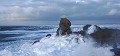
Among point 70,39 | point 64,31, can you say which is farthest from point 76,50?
point 64,31

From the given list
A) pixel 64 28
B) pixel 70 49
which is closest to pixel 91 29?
pixel 64 28

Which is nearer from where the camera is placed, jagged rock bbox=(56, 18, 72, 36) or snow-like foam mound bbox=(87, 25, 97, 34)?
snow-like foam mound bbox=(87, 25, 97, 34)

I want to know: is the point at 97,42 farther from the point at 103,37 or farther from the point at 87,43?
the point at 103,37

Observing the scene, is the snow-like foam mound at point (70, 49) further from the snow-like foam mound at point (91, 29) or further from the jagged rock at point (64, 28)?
the snow-like foam mound at point (91, 29)

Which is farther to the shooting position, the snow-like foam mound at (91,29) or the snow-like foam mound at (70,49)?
the snow-like foam mound at (91,29)

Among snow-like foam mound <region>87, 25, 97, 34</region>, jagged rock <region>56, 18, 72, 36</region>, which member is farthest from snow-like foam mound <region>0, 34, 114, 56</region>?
snow-like foam mound <region>87, 25, 97, 34</region>

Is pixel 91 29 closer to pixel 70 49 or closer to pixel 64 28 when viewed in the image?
pixel 64 28

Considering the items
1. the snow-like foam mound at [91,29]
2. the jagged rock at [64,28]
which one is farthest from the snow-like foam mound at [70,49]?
the snow-like foam mound at [91,29]

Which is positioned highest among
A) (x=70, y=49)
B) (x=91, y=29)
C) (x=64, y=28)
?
(x=64, y=28)

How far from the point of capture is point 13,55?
19734mm

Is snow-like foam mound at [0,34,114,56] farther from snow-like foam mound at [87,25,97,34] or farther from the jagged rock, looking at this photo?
snow-like foam mound at [87,25,97,34]

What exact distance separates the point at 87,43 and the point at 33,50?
406 cm

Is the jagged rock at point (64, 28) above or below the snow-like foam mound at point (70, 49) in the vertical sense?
above

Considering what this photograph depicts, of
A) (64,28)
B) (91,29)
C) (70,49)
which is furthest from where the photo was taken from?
(91,29)
